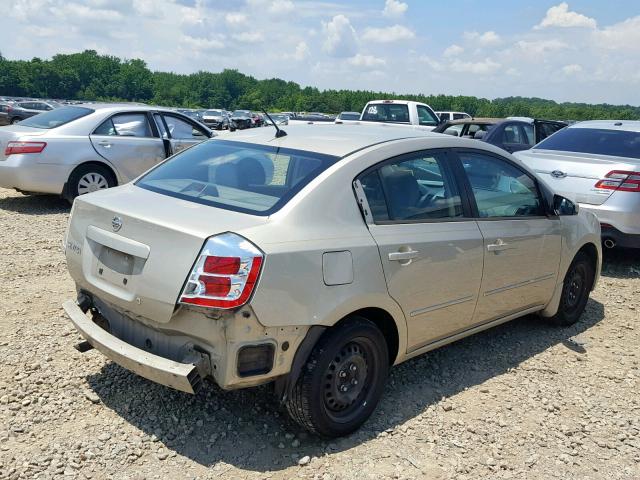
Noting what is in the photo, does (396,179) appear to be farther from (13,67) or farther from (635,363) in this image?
(13,67)

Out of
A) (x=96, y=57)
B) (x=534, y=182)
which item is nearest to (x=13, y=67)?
(x=96, y=57)

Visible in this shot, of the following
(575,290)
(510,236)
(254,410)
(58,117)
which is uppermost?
(58,117)

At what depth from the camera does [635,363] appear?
15.5 ft

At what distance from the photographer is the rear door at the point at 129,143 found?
8930 millimetres

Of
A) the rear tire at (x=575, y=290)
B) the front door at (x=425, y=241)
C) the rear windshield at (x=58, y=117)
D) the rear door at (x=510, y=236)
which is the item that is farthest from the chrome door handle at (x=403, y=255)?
the rear windshield at (x=58, y=117)

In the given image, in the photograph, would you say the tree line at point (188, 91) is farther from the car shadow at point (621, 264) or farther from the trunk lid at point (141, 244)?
the trunk lid at point (141, 244)

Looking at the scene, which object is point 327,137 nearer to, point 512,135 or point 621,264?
point 621,264

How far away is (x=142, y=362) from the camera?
2.99 m

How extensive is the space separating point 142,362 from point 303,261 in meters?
0.93

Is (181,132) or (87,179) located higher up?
(181,132)

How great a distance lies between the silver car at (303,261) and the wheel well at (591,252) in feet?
3.75

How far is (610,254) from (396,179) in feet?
18.3

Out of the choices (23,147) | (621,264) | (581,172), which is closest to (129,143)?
(23,147)

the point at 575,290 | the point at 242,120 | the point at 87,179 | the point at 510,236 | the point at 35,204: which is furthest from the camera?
the point at 242,120
